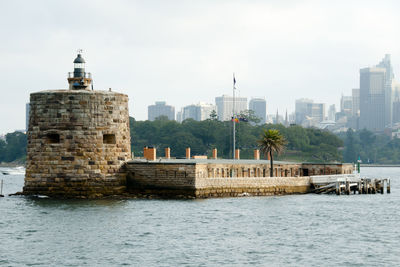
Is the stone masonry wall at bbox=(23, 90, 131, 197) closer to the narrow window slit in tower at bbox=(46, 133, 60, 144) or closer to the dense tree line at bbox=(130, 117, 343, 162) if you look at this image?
the narrow window slit in tower at bbox=(46, 133, 60, 144)

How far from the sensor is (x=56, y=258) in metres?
34.7

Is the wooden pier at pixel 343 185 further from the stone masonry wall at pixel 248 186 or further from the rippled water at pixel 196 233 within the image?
the rippled water at pixel 196 233

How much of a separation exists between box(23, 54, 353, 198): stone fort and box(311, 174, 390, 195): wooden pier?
1176 cm

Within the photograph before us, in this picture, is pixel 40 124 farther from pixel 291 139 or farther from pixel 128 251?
pixel 291 139

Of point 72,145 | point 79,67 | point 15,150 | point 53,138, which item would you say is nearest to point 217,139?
point 15,150

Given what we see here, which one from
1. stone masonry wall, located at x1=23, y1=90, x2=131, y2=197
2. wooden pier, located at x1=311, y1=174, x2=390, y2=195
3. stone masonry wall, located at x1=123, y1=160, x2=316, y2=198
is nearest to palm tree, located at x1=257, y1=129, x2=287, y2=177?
wooden pier, located at x1=311, y1=174, x2=390, y2=195

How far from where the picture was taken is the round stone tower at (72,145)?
56438 millimetres

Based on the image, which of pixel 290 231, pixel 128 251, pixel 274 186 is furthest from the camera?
pixel 274 186

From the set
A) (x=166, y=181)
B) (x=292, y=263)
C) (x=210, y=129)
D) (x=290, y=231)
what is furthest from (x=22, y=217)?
(x=210, y=129)

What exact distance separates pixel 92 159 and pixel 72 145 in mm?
1825

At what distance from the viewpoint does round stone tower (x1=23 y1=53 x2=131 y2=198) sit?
56438 millimetres

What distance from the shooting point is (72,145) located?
56375 millimetres

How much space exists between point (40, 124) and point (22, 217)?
11.2 m

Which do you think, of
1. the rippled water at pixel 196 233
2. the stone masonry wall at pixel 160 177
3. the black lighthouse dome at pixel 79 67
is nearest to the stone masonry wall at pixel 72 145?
the stone masonry wall at pixel 160 177
